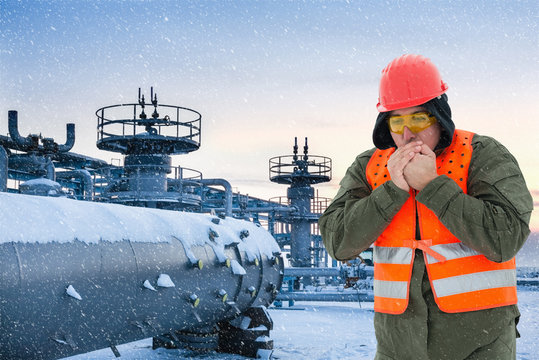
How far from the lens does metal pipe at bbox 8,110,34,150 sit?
575 inches

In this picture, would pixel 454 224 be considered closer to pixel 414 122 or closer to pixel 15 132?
pixel 414 122

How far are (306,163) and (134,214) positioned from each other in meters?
18.9

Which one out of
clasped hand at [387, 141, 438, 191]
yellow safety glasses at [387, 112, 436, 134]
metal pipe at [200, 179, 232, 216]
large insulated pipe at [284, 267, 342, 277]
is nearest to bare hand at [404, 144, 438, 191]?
clasped hand at [387, 141, 438, 191]

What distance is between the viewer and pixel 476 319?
172 centimetres

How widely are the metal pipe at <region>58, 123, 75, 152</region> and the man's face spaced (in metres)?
15.8

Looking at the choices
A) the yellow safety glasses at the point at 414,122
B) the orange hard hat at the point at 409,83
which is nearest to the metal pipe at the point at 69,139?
the orange hard hat at the point at 409,83

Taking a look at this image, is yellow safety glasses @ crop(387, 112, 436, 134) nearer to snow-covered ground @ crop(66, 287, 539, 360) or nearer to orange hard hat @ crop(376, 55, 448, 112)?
orange hard hat @ crop(376, 55, 448, 112)

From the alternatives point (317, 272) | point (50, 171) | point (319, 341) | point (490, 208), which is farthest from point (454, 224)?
point (317, 272)

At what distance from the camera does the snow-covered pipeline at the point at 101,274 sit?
4031mm

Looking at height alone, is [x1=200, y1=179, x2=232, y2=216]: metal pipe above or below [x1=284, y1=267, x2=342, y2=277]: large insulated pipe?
above

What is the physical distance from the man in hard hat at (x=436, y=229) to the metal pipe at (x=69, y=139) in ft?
51.3

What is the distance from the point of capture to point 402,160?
1659mm

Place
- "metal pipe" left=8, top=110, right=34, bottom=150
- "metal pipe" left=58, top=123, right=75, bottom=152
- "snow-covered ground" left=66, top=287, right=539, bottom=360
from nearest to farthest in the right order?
1. "snow-covered ground" left=66, top=287, right=539, bottom=360
2. "metal pipe" left=8, top=110, right=34, bottom=150
3. "metal pipe" left=58, top=123, right=75, bottom=152

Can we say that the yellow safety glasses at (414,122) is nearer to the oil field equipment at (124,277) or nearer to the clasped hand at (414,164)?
the clasped hand at (414,164)
